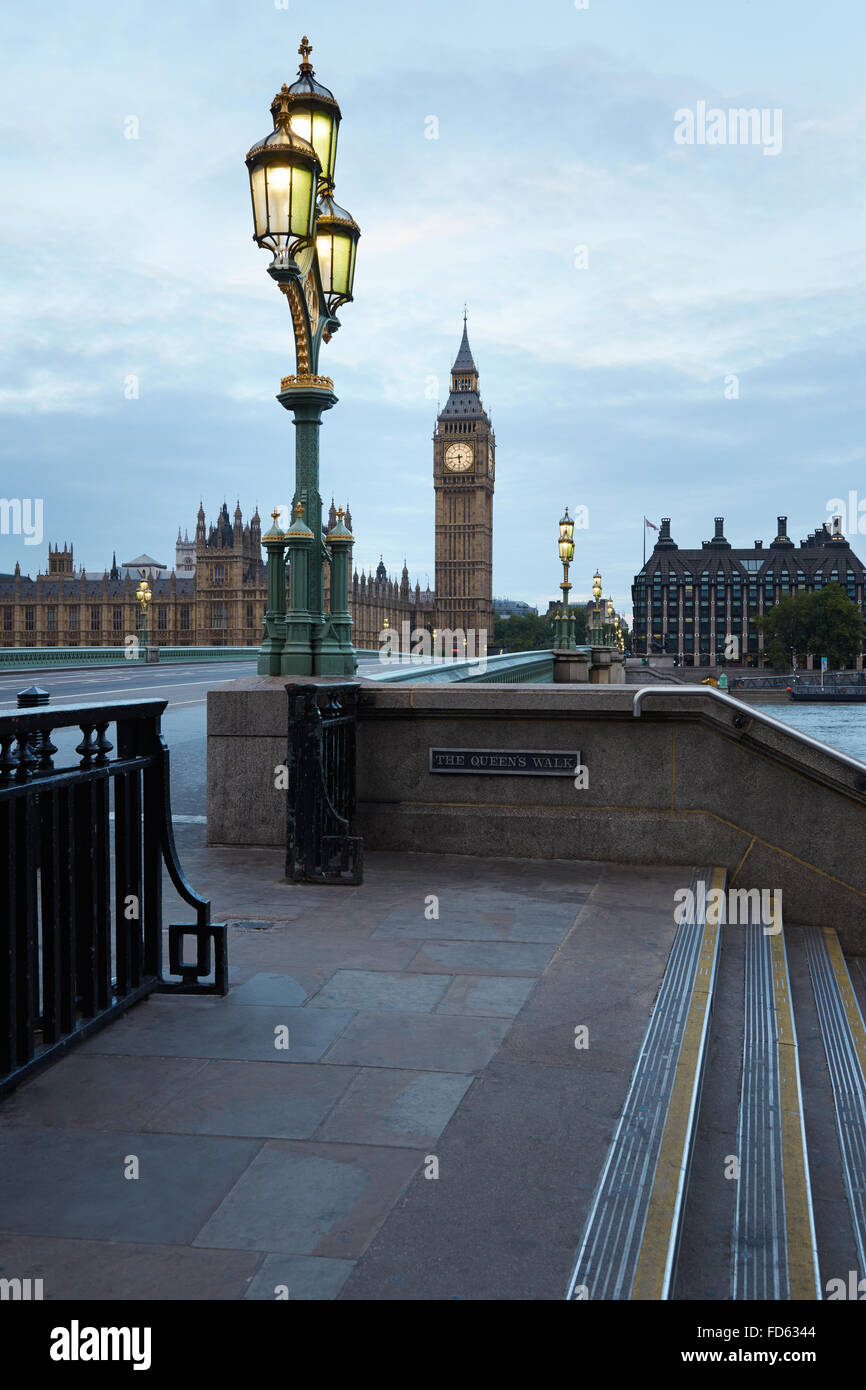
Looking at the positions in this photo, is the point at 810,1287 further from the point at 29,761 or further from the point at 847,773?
the point at 847,773

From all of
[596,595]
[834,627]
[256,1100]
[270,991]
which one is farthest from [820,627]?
[256,1100]

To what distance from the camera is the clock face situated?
530ft

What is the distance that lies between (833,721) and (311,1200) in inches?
3079

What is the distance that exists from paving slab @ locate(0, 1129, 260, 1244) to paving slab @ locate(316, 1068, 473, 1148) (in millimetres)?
319

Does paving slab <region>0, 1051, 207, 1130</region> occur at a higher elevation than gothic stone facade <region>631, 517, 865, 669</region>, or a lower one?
lower

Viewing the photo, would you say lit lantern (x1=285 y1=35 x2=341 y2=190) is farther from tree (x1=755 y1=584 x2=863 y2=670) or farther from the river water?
tree (x1=755 y1=584 x2=863 y2=670)

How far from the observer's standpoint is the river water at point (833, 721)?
175 feet

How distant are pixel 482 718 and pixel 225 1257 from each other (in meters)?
5.34

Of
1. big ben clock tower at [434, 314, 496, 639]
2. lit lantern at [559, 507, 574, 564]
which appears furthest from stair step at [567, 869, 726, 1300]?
big ben clock tower at [434, 314, 496, 639]

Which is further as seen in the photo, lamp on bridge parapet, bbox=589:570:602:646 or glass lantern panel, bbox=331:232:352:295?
lamp on bridge parapet, bbox=589:570:602:646

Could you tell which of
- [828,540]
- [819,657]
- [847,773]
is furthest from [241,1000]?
[828,540]

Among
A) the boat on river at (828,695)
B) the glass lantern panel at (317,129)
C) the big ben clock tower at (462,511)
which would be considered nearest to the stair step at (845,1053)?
the glass lantern panel at (317,129)

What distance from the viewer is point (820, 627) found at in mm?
135000

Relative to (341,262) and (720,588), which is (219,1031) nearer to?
(341,262)
